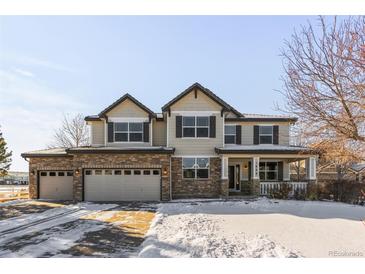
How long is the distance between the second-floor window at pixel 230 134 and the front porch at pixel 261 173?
1.16 m

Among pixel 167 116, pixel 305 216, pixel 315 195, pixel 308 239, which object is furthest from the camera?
pixel 167 116

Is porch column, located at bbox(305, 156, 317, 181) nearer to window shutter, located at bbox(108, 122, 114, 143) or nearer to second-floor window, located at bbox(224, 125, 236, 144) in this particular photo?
second-floor window, located at bbox(224, 125, 236, 144)

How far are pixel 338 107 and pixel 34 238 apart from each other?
8.52 m

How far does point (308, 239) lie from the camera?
8008 mm

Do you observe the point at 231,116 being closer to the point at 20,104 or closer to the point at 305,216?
the point at 305,216

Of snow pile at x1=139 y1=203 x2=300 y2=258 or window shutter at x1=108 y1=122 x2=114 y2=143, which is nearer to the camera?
snow pile at x1=139 y1=203 x2=300 y2=258

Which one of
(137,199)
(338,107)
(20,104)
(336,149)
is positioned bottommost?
(137,199)

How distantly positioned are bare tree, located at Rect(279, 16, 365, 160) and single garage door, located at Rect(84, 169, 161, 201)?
11938 millimetres

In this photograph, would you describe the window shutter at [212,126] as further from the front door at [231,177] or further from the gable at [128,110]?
the gable at [128,110]

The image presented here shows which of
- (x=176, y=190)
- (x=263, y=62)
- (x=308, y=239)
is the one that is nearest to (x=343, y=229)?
(x=308, y=239)

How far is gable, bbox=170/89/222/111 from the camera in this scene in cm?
1881

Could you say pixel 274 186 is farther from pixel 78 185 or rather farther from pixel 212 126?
pixel 78 185

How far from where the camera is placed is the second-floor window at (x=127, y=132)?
1933 cm

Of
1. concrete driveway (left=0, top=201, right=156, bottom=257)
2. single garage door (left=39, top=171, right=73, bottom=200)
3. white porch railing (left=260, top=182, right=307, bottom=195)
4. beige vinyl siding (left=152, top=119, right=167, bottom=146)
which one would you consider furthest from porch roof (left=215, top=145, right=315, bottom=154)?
single garage door (left=39, top=171, right=73, bottom=200)
